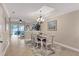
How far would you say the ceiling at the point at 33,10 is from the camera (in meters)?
2.33

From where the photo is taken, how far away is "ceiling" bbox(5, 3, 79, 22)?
233cm

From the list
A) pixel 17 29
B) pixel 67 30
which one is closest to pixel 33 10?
pixel 17 29

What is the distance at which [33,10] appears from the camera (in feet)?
8.01

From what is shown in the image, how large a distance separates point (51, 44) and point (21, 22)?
0.90 m

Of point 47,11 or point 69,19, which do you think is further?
point 69,19

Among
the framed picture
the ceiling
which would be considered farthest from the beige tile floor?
the ceiling

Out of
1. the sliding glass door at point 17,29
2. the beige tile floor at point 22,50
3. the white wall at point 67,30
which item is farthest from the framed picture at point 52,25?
the sliding glass door at point 17,29

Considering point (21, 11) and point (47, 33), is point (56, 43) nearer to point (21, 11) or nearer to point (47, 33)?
point (47, 33)

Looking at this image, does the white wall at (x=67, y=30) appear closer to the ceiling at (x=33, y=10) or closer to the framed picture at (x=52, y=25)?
the framed picture at (x=52, y=25)

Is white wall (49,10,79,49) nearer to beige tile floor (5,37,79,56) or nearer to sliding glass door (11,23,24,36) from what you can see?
beige tile floor (5,37,79,56)

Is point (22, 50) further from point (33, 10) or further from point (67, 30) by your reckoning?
point (67, 30)

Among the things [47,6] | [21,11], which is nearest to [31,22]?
[21,11]

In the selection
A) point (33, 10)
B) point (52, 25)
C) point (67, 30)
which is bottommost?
point (67, 30)

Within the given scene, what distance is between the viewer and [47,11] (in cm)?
254
